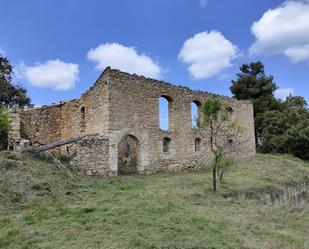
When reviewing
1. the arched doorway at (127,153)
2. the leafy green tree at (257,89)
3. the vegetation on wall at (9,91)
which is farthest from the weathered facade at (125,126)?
the leafy green tree at (257,89)

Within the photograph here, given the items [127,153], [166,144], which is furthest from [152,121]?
[127,153]

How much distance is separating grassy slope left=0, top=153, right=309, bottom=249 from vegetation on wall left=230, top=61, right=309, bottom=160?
13.9 m

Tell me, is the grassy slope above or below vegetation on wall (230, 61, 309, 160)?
below

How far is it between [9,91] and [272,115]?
20906 mm

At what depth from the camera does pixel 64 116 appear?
18547 mm

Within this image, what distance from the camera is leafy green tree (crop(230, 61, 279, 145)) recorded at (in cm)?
3020

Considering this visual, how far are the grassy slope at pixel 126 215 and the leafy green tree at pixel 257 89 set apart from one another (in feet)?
62.1

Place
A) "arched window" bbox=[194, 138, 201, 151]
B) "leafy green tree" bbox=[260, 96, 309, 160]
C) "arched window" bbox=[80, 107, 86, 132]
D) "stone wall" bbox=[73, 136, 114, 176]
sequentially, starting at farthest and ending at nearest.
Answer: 1. "leafy green tree" bbox=[260, 96, 309, 160]
2. "arched window" bbox=[194, 138, 201, 151]
3. "arched window" bbox=[80, 107, 86, 132]
4. "stone wall" bbox=[73, 136, 114, 176]

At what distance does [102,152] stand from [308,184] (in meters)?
10.2

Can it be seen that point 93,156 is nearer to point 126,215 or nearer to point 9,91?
point 126,215

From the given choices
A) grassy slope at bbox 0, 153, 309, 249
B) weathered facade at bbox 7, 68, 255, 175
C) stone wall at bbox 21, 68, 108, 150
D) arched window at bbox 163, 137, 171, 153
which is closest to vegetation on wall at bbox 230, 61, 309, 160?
weathered facade at bbox 7, 68, 255, 175

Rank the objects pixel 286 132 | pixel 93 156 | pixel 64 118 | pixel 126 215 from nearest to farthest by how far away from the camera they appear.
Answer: pixel 126 215 → pixel 93 156 → pixel 64 118 → pixel 286 132

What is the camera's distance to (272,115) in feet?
91.8

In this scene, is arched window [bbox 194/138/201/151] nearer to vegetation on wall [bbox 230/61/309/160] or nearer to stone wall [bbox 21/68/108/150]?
stone wall [bbox 21/68/108/150]
